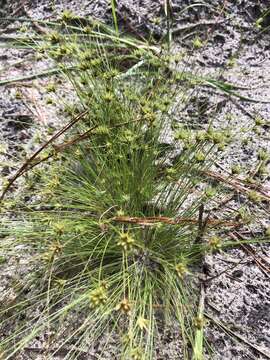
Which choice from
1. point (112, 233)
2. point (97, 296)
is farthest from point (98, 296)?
point (112, 233)

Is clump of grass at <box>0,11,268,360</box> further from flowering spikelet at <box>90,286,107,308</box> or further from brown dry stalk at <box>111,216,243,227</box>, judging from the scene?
flowering spikelet at <box>90,286,107,308</box>

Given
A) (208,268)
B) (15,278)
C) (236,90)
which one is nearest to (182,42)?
(236,90)

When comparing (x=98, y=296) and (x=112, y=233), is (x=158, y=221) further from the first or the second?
(x=98, y=296)

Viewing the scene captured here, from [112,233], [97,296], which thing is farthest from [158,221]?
[97,296]

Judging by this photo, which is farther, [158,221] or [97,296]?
[158,221]

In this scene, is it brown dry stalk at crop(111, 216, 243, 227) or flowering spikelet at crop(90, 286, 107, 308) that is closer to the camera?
flowering spikelet at crop(90, 286, 107, 308)

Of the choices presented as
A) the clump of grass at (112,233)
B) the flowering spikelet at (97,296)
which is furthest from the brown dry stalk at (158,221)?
the flowering spikelet at (97,296)

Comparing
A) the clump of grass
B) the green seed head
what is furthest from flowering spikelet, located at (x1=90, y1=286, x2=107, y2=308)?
the clump of grass

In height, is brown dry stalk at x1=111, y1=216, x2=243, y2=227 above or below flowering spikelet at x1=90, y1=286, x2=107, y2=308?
above

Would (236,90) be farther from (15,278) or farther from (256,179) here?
(15,278)

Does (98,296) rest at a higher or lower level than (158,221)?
lower

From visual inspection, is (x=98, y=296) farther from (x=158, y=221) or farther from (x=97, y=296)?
(x=158, y=221)

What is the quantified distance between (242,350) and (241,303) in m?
0.14

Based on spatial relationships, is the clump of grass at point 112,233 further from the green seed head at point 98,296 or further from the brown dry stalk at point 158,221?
the green seed head at point 98,296
